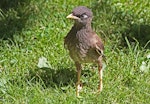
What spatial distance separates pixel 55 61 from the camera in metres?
5.82

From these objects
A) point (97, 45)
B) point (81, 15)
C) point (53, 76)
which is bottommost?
point (53, 76)

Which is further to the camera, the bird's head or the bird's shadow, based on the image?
the bird's shadow

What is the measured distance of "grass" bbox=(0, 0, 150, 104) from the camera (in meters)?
5.21

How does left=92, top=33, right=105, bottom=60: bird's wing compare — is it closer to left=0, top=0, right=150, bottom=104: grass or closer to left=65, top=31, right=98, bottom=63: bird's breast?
left=65, top=31, right=98, bottom=63: bird's breast

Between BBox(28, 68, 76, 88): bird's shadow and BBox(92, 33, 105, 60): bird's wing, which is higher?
BBox(92, 33, 105, 60): bird's wing

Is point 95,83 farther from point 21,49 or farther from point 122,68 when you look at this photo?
point 21,49

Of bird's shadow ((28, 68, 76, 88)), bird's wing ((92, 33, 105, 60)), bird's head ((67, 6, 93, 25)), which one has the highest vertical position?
bird's head ((67, 6, 93, 25))

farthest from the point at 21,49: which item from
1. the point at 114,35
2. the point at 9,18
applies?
the point at 114,35

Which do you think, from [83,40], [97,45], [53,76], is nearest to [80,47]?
[83,40]

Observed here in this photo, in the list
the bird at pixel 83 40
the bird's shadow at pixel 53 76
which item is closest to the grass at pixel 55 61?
the bird's shadow at pixel 53 76

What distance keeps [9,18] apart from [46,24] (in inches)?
19.1

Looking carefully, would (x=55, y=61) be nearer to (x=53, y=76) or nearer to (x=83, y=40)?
(x=53, y=76)

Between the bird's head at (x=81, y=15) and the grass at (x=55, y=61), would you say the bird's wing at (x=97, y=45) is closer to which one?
the bird's head at (x=81, y=15)

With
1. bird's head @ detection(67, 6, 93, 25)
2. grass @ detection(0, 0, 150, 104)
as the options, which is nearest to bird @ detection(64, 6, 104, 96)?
bird's head @ detection(67, 6, 93, 25)
